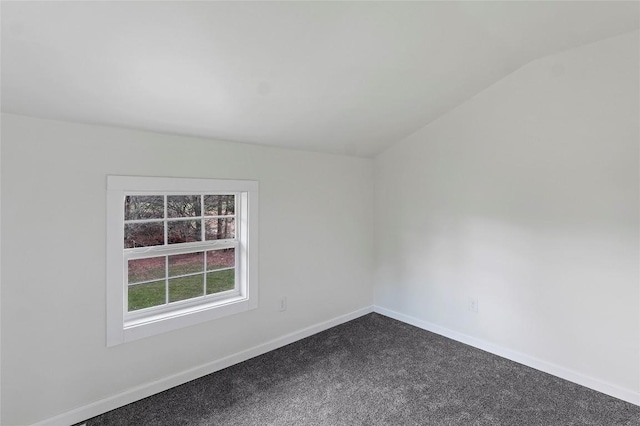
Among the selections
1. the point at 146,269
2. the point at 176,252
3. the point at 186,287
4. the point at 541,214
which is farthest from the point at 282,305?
the point at 541,214

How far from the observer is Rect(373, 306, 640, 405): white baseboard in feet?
7.55

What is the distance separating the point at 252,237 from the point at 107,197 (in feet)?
3.73

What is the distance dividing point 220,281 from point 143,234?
0.76m

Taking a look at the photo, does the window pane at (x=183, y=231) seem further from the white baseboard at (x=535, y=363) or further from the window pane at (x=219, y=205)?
the white baseboard at (x=535, y=363)

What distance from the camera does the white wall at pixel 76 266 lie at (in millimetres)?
1830

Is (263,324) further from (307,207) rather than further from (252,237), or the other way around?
(307,207)

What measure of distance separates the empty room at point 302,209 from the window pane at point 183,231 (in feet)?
0.04

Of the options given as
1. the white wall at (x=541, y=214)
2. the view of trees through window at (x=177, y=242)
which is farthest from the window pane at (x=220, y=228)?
the white wall at (x=541, y=214)

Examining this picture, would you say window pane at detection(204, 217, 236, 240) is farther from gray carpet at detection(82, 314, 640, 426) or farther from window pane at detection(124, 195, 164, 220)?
gray carpet at detection(82, 314, 640, 426)

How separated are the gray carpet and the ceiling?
75.4 inches

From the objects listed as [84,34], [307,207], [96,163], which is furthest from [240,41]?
[307,207]

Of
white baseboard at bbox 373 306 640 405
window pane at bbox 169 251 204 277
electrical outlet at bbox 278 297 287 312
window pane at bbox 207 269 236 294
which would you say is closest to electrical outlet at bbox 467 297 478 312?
white baseboard at bbox 373 306 640 405

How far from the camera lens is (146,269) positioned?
7.99 ft

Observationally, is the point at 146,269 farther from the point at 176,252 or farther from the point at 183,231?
the point at 183,231
